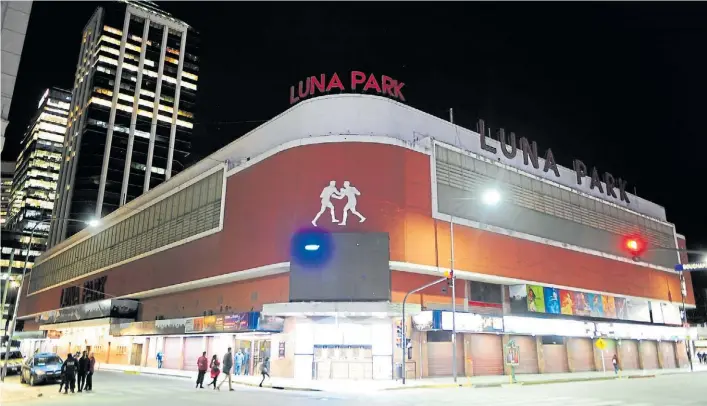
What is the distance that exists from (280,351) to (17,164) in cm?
18723

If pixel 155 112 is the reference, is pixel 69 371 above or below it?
below

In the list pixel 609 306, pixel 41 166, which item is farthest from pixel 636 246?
pixel 41 166

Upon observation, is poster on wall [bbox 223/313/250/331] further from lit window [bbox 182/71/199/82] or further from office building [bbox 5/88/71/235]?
office building [bbox 5/88/71/235]

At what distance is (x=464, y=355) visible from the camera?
1473 inches

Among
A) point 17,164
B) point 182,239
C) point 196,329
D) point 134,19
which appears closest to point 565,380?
point 196,329

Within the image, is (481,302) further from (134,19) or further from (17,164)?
(17,164)

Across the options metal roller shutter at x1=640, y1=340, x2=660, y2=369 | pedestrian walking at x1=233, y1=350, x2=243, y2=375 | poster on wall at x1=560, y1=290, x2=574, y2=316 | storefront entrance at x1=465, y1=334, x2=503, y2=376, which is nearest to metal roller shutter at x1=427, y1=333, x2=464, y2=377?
storefront entrance at x1=465, y1=334, x2=503, y2=376

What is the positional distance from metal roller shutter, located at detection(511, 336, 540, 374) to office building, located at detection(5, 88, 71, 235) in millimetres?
146583

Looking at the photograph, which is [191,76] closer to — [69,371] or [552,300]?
[552,300]

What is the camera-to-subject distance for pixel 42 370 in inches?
1088

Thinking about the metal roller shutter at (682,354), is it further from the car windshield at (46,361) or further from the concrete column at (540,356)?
the car windshield at (46,361)

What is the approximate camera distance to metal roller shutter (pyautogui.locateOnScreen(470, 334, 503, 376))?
3822 cm

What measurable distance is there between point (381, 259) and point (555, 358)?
825 inches

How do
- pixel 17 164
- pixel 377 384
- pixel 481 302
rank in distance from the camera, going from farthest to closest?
1. pixel 17 164
2. pixel 481 302
3. pixel 377 384
